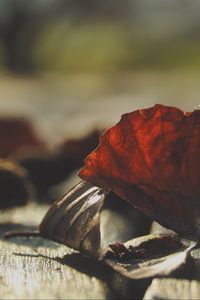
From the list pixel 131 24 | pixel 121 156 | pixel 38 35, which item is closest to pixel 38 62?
pixel 38 35

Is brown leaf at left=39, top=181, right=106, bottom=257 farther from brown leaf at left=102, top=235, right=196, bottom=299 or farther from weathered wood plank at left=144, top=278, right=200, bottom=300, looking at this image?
weathered wood plank at left=144, top=278, right=200, bottom=300

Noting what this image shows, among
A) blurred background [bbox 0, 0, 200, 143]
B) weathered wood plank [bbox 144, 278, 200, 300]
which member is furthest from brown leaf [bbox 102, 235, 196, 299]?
blurred background [bbox 0, 0, 200, 143]

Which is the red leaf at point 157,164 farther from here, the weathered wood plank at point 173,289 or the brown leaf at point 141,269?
Answer: the weathered wood plank at point 173,289

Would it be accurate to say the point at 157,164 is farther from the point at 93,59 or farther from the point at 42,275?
the point at 93,59

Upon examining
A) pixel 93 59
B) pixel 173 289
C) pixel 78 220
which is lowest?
pixel 173 289

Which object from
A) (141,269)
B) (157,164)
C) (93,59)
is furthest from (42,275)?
(93,59)

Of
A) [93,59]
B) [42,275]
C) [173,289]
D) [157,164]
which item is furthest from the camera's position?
[93,59]

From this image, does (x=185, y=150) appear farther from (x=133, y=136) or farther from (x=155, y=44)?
(x=155, y=44)
